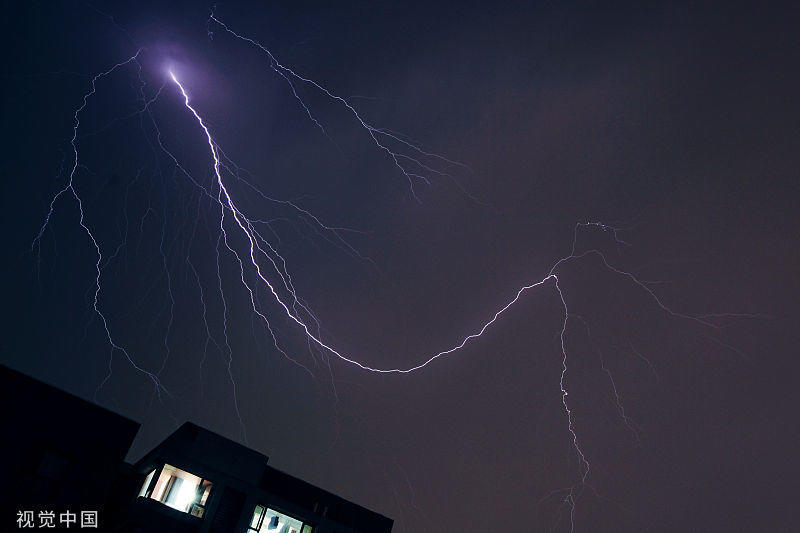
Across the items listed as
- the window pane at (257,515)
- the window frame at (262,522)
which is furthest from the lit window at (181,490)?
the window pane at (257,515)

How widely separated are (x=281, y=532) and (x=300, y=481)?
2330 millimetres

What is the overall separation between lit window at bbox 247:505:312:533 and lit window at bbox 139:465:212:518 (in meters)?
Answer: 1.48

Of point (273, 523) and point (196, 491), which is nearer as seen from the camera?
point (196, 491)

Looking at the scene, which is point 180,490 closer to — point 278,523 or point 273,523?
point 273,523

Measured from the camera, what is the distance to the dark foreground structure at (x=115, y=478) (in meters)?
10.6

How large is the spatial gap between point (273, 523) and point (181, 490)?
2.79m

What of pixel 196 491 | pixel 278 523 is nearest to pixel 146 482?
pixel 196 491

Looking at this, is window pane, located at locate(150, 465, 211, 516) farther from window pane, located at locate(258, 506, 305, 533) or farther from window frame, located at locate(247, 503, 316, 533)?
window pane, located at locate(258, 506, 305, 533)

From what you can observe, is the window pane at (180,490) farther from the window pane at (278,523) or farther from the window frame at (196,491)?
the window pane at (278,523)

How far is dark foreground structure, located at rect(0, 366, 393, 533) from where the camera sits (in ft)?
34.9

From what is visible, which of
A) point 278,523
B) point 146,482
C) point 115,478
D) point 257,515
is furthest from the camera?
point 278,523

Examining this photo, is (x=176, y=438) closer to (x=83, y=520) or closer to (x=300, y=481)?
(x=83, y=520)

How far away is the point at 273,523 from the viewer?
15.0 m

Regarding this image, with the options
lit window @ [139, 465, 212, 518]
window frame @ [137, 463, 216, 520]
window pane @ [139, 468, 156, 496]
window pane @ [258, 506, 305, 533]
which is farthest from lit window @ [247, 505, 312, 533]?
window pane @ [139, 468, 156, 496]
